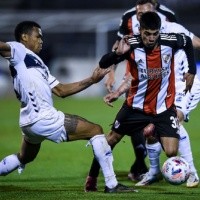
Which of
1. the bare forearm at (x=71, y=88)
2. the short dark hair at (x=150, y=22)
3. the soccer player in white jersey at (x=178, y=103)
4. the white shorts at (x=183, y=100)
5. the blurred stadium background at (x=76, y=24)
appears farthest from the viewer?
the blurred stadium background at (x=76, y=24)

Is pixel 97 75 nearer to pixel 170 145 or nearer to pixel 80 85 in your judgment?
pixel 80 85

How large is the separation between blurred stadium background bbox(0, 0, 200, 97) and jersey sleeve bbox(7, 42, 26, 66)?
25786 mm

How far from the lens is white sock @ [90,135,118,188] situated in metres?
9.96

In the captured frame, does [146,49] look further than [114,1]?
No

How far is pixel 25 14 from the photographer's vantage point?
131ft

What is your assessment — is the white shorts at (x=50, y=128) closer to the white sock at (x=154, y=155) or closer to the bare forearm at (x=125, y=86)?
the bare forearm at (x=125, y=86)

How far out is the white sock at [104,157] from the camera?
9.96m

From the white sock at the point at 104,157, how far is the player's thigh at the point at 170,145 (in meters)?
0.78

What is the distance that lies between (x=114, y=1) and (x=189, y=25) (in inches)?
193

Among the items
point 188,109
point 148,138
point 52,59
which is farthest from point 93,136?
point 52,59

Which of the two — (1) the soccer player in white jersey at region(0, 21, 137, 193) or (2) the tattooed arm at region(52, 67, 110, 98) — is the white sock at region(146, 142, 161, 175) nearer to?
(1) the soccer player in white jersey at region(0, 21, 137, 193)

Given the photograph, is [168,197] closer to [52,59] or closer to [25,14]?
[52,59]

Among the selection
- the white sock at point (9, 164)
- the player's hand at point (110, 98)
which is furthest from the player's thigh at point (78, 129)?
the white sock at point (9, 164)

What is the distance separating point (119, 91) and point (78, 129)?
1049 millimetres
